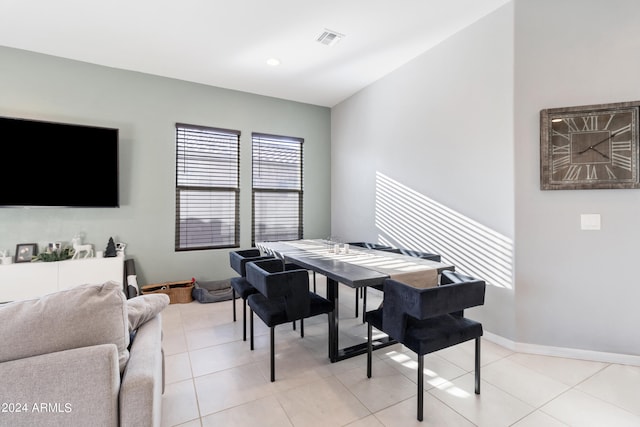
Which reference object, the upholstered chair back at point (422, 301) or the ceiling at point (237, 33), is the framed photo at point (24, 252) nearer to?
the ceiling at point (237, 33)

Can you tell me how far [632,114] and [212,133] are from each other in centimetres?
459

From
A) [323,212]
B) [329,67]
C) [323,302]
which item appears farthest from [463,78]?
[323,212]

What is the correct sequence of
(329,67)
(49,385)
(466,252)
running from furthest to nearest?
(329,67)
(466,252)
(49,385)

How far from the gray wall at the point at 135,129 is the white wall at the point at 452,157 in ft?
6.20

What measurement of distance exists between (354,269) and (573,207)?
74.6 inches

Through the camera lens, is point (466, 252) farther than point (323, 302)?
Yes

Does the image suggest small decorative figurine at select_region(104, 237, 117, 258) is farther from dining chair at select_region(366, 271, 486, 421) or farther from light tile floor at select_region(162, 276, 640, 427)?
dining chair at select_region(366, 271, 486, 421)

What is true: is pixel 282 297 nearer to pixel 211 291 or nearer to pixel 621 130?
pixel 211 291

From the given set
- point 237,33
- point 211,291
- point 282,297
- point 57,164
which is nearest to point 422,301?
point 282,297

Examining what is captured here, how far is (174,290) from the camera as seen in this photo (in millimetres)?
3848

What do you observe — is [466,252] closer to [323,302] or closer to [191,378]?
[323,302]

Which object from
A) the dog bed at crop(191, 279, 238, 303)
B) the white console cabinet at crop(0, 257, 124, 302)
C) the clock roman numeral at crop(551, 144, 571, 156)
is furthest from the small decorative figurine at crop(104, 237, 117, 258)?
the clock roman numeral at crop(551, 144, 571, 156)

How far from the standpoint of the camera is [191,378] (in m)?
2.14

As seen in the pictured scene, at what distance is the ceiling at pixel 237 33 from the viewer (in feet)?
8.76
